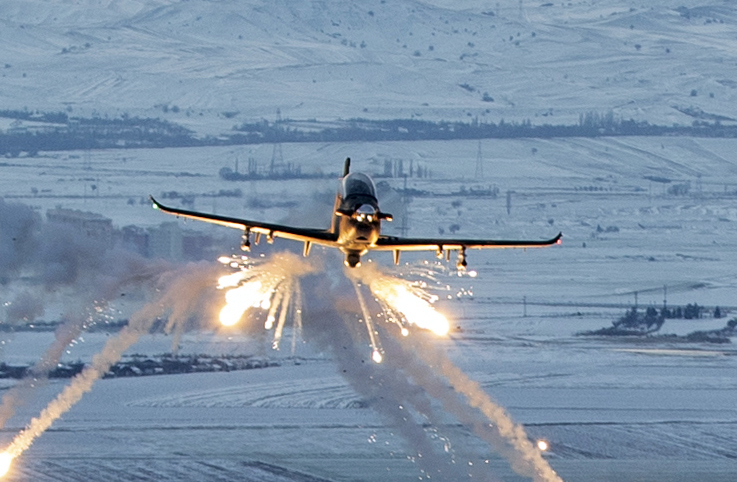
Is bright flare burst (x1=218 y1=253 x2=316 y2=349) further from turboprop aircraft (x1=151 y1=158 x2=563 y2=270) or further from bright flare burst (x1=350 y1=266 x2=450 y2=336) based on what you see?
turboprop aircraft (x1=151 y1=158 x2=563 y2=270)

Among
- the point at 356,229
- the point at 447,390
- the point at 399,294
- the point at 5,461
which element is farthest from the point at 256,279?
the point at 5,461

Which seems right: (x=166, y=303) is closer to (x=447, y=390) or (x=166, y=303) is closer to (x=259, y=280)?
(x=259, y=280)

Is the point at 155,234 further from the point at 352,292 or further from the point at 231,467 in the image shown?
the point at 352,292

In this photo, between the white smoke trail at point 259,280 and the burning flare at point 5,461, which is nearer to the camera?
the white smoke trail at point 259,280

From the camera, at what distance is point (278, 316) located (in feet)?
465

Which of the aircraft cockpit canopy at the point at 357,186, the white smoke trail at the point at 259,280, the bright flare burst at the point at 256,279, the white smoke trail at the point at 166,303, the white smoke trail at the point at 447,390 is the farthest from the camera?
the white smoke trail at the point at 166,303

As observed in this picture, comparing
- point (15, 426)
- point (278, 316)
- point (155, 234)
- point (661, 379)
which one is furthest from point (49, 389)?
point (661, 379)

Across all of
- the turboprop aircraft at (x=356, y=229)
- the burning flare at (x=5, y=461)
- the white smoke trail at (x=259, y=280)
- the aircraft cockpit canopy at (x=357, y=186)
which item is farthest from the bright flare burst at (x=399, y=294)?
the burning flare at (x=5, y=461)

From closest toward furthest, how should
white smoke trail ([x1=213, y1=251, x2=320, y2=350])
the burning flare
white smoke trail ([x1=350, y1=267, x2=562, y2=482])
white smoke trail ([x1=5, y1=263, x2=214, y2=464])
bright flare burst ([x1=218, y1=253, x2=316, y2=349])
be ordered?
bright flare burst ([x1=218, y1=253, x2=316, y2=349])
white smoke trail ([x1=213, y1=251, x2=320, y2=350])
white smoke trail ([x1=350, y1=267, x2=562, y2=482])
white smoke trail ([x1=5, y1=263, x2=214, y2=464])
the burning flare

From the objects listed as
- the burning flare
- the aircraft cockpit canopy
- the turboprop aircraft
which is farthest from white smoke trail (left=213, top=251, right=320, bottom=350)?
the burning flare

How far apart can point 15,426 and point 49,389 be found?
702 inches

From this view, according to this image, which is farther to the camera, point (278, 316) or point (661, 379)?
point (661, 379)

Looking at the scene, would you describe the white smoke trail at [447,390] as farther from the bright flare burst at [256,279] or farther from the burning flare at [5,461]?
the burning flare at [5,461]

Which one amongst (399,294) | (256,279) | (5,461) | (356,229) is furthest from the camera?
(5,461)
